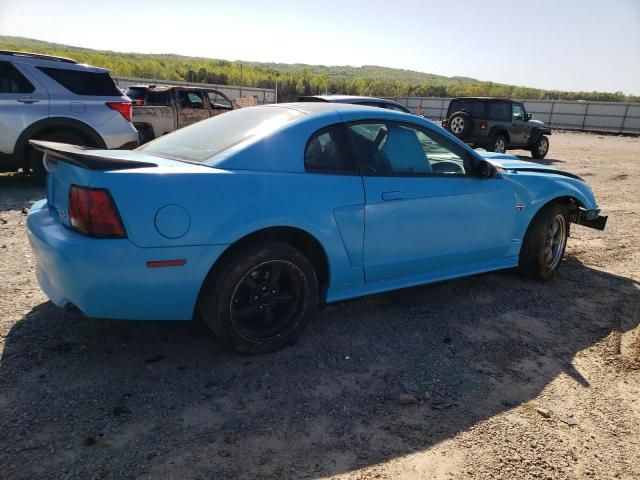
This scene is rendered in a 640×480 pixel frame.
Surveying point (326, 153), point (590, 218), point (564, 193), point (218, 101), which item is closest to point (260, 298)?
point (326, 153)

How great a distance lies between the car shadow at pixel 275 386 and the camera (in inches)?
85.2

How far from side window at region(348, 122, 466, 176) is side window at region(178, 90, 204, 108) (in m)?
9.84

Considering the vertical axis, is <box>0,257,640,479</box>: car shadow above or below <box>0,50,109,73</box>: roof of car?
below

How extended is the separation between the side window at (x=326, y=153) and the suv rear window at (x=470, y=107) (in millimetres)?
12393

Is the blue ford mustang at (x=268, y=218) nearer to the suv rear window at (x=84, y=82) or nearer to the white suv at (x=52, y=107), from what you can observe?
the white suv at (x=52, y=107)

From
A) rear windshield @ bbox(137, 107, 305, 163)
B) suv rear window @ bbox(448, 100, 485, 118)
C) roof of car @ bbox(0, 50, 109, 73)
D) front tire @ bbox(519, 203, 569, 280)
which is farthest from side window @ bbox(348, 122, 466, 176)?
suv rear window @ bbox(448, 100, 485, 118)

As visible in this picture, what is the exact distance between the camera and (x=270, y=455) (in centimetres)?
219

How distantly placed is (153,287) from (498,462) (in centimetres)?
194

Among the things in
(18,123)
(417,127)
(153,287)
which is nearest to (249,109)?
(417,127)

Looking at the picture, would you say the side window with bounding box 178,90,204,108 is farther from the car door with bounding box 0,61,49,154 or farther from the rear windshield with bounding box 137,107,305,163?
the rear windshield with bounding box 137,107,305,163

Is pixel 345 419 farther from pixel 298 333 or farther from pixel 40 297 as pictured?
pixel 40 297

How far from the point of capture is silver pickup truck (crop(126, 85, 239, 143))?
1141 centimetres

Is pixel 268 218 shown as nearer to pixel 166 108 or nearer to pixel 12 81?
pixel 12 81

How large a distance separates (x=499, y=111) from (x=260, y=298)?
44.2 ft
